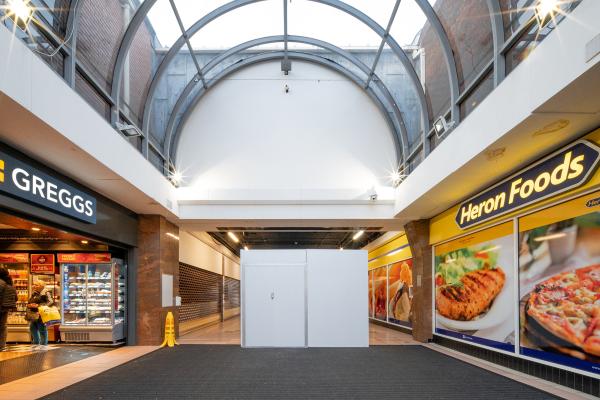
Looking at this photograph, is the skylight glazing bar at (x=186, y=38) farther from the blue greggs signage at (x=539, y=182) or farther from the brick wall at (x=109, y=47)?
the blue greggs signage at (x=539, y=182)

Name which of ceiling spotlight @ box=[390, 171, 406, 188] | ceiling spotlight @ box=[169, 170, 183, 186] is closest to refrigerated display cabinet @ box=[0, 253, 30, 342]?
ceiling spotlight @ box=[169, 170, 183, 186]

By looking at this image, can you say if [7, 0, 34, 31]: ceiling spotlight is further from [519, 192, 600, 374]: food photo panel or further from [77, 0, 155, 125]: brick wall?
[519, 192, 600, 374]: food photo panel

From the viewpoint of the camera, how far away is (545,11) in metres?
4.79

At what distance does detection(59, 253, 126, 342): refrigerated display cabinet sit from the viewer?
9578 mm

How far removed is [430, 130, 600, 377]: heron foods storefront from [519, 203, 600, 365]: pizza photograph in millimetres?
11

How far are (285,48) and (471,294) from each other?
270 inches

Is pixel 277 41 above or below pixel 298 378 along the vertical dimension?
above

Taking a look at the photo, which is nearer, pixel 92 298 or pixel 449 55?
pixel 449 55

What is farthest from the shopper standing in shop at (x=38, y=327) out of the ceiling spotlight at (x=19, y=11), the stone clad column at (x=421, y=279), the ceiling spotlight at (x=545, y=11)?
the ceiling spotlight at (x=545, y=11)

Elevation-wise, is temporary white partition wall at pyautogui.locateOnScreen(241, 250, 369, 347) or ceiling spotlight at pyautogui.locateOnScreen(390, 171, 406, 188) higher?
ceiling spotlight at pyautogui.locateOnScreen(390, 171, 406, 188)

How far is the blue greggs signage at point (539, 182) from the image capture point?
207 inches

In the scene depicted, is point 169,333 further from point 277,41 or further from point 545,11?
Answer: point 545,11

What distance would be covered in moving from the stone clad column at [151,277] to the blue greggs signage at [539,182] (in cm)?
642

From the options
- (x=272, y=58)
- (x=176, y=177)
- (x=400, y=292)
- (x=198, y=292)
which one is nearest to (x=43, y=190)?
(x=176, y=177)
